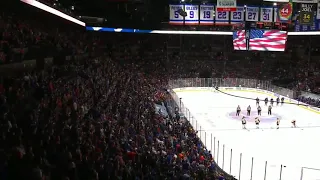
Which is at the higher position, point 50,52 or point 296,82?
point 50,52

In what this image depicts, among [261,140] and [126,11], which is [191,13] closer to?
[126,11]

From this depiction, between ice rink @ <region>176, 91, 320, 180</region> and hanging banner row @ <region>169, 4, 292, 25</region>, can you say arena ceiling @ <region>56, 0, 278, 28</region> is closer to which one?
hanging banner row @ <region>169, 4, 292, 25</region>

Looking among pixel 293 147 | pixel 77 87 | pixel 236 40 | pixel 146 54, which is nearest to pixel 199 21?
pixel 236 40

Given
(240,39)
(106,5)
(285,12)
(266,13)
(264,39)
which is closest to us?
(285,12)

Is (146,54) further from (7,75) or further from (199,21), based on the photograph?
(7,75)

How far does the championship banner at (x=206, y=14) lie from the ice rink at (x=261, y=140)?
1110cm

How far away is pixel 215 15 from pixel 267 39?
7.81 metres

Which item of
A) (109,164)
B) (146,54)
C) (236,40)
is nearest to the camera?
(109,164)

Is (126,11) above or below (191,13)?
above

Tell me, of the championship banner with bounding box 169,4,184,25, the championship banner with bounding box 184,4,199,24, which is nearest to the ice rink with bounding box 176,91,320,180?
the championship banner with bounding box 184,4,199,24

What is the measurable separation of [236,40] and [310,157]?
20.4 metres

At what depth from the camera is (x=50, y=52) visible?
15391 millimetres

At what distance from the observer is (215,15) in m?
39.1

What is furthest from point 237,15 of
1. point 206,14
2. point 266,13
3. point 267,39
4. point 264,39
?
point 264,39
